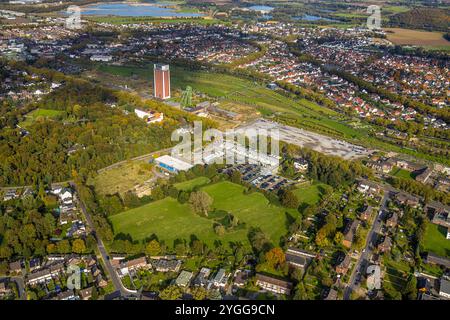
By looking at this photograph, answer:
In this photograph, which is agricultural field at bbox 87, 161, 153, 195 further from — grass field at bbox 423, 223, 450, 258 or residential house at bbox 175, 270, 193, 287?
grass field at bbox 423, 223, 450, 258

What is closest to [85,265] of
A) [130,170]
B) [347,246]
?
[130,170]

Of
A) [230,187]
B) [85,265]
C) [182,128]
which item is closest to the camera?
[85,265]

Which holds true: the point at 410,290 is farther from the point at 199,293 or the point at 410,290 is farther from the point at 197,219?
the point at 197,219

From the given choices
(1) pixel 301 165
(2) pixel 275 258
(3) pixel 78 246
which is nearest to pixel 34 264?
(3) pixel 78 246

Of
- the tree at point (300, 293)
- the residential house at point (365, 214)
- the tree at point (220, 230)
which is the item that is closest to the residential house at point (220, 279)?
the tree at point (220, 230)

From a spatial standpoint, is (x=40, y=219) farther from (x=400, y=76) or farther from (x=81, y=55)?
(x=400, y=76)

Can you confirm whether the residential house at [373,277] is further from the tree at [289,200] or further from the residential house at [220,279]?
the residential house at [220,279]
